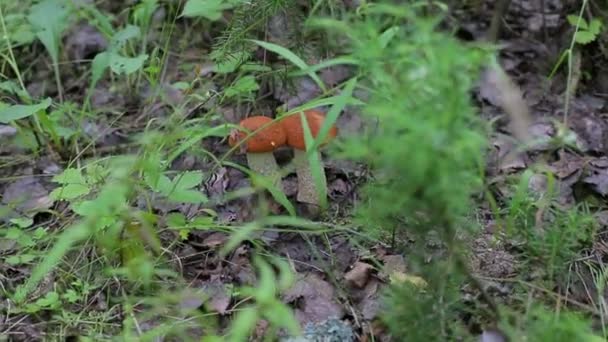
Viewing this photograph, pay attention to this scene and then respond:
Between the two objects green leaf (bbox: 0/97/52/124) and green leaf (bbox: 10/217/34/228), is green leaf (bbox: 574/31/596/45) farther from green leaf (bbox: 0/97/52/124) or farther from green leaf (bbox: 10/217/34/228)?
green leaf (bbox: 10/217/34/228)

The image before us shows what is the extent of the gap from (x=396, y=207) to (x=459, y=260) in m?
0.30

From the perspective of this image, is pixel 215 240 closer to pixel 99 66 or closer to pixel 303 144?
pixel 303 144

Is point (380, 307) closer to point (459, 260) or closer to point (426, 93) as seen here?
point (459, 260)

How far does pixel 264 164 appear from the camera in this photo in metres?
2.67

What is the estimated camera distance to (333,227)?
2.49m

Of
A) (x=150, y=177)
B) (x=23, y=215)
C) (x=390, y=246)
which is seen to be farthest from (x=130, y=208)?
(x=390, y=246)

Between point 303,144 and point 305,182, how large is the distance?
18 centimetres

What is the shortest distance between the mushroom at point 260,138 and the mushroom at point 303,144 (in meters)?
0.03

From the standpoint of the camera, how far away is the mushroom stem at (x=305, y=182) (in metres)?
2.65

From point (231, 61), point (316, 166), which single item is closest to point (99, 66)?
point (231, 61)

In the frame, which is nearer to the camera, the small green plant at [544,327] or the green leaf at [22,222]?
the small green plant at [544,327]

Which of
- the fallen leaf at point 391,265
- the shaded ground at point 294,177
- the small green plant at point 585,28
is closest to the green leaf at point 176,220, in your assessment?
the shaded ground at point 294,177

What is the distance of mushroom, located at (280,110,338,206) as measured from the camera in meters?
2.54

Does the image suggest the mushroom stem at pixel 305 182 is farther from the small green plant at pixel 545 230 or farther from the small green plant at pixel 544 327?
the small green plant at pixel 544 327
